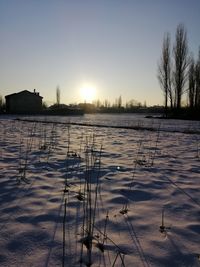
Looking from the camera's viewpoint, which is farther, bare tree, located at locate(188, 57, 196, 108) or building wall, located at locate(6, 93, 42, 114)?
building wall, located at locate(6, 93, 42, 114)

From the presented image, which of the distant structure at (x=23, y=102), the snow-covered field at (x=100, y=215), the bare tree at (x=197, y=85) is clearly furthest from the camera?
the distant structure at (x=23, y=102)

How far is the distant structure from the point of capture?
154 feet

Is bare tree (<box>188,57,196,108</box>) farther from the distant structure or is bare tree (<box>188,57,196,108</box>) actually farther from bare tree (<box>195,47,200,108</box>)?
the distant structure

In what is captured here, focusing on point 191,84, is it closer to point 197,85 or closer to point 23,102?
point 197,85

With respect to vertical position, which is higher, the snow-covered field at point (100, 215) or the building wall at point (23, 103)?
the building wall at point (23, 103)

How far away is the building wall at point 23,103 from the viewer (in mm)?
46812

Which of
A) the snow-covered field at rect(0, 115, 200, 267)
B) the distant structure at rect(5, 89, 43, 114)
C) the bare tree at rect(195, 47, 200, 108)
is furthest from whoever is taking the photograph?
the distant structure at rect(5, 89, 43, 114)

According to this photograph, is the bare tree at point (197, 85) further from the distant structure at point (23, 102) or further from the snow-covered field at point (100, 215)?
the snow-covered field at point (100, 215)

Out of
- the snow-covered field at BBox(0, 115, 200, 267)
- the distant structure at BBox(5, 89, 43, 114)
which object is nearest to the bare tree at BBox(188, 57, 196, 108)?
the distant structure at BBox(5, 89, 43, 114)

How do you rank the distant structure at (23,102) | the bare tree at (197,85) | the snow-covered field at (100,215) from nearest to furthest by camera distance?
the snow-covered field at (100,215) < the bare tree at (197,85) < the distant structure at (23,102)

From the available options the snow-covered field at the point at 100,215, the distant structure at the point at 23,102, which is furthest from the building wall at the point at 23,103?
the snow-covered field at the point at 100,215

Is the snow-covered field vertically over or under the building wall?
under

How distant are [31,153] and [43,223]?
3.59 meters

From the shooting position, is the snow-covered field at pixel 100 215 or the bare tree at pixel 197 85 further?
the bare tree at pixel 197 85
